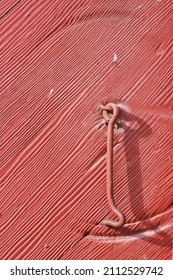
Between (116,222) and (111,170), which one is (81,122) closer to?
(111,170)

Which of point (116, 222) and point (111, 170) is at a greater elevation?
point (111, 170)

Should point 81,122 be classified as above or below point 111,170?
above

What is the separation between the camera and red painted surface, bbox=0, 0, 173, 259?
1391 millimetres

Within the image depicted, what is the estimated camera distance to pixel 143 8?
54.9 inches

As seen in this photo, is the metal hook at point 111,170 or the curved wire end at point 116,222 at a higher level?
the metal hook at point 111,170

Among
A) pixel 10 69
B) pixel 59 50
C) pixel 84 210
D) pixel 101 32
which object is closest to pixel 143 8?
pixel 101 32

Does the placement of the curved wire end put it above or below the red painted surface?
below

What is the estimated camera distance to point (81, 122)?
55.4 inches

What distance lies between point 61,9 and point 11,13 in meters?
0.12

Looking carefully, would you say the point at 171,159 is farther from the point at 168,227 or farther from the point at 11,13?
the point at 11,13

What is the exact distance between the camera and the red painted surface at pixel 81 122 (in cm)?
139

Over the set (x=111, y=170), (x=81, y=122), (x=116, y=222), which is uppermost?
(x=81, y=122)

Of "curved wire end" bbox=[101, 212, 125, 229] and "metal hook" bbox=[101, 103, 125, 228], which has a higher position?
"metal hook" bbox=[101, 103, 125, 228]

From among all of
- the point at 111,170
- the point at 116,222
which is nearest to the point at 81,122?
the point at 111,170
